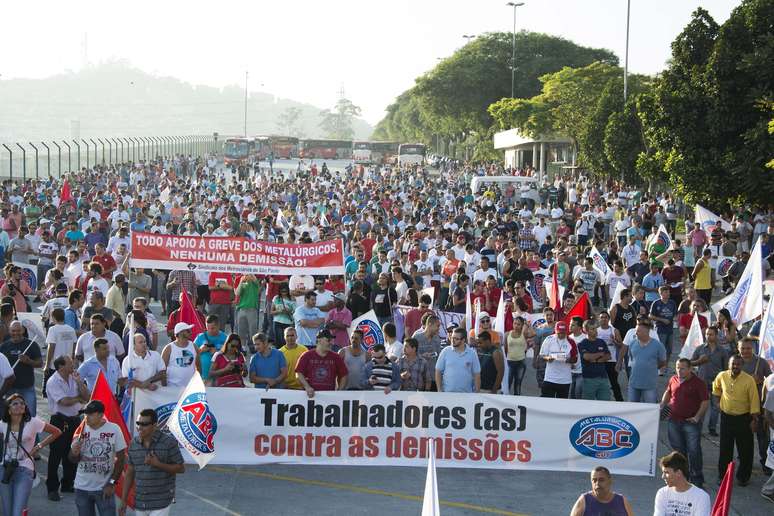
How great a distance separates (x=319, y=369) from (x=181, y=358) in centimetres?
146

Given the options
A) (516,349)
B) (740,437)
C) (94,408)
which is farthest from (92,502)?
(516,349)

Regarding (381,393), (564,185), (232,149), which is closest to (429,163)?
(232,149)

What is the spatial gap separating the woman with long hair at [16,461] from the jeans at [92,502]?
1.65 ft

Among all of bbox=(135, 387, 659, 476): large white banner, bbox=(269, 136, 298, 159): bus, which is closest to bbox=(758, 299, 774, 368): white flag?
bbox=(135, 387, 659, 476): large white banner

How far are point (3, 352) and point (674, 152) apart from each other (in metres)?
21.8

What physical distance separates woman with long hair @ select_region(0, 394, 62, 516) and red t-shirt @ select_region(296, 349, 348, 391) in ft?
11.6

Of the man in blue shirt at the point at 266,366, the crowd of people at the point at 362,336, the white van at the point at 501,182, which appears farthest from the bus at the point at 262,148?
the man in blue shirt at the point at 266,366

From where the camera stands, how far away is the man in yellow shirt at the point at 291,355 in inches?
514

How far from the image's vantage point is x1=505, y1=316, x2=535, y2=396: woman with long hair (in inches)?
586

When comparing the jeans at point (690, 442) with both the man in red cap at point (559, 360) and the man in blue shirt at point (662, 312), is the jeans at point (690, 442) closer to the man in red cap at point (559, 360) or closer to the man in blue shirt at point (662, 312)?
the man in red cap at point (559, 360)

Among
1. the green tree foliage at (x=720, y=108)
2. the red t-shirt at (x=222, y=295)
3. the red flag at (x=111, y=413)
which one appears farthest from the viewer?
the green tree foliage at (x=720, y=108)

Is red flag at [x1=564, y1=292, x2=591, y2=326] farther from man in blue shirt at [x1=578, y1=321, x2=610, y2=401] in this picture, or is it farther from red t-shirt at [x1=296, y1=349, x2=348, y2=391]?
red t-shirt at [x1=296, y1=349, x2=348, y2=391]

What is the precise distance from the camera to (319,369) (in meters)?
12.8

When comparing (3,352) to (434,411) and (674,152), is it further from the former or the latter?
(674,152)
